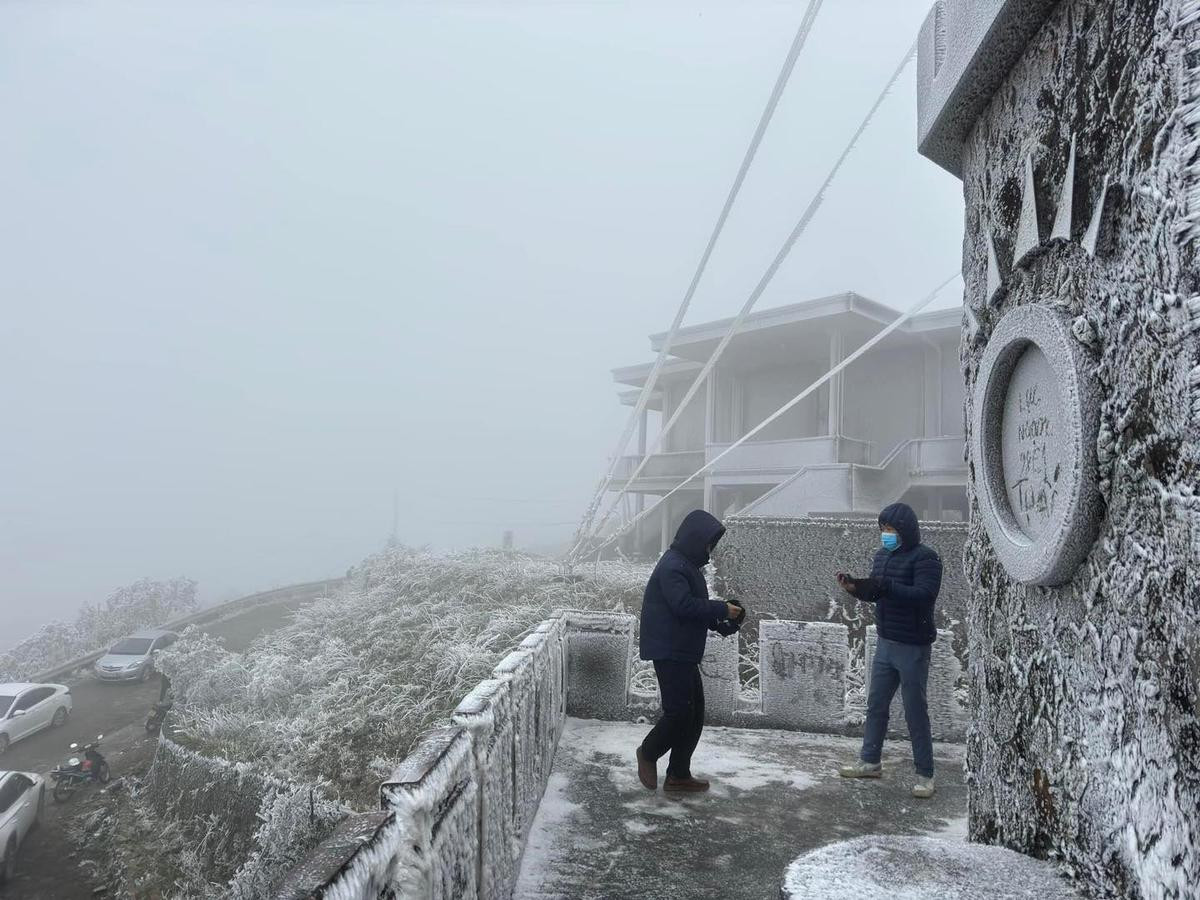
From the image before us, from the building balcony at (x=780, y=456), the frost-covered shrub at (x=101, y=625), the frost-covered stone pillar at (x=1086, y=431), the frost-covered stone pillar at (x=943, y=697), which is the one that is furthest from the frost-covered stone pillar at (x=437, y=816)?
the frost-covered shrub at (x=101, y=625)

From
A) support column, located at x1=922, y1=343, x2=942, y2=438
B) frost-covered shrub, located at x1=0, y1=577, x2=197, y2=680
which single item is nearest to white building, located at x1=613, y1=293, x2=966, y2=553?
support column, located at x1=922, y1=343, x2=942, y2=438

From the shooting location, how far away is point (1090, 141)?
7.50ft

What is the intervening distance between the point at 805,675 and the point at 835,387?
1121cm

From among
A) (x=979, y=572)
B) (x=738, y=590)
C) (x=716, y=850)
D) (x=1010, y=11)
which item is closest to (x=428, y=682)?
(x=738, y=590)

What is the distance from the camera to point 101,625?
3444 cm

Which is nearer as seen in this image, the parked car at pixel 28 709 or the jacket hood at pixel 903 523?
the jacket hood at pixel 903 523

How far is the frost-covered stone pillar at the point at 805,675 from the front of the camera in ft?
20.7

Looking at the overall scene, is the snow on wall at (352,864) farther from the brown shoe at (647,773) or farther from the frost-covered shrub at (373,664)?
the frost-covered shrub at (373,664)

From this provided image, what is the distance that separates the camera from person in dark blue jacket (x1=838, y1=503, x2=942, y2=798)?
5027 millimetres

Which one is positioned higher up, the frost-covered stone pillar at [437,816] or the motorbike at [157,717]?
the frost-covered stone pillar at [437,816]

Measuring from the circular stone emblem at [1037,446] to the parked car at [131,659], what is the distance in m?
28.5

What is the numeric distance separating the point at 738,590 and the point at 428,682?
5.65 metres

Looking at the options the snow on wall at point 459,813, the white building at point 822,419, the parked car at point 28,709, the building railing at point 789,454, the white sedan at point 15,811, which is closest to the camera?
the snow on wall at point 459,813

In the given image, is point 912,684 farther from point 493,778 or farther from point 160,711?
point 160,711
